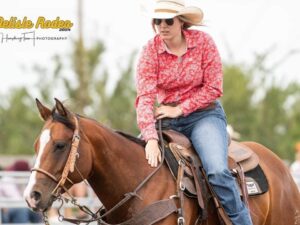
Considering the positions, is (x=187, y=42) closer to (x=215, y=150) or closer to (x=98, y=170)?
(x=215, y=150)

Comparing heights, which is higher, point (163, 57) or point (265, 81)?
point (163, 57)

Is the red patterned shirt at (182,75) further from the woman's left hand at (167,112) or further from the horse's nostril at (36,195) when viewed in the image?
the horse's nostril at (36,195)

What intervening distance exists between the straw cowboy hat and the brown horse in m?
1.12

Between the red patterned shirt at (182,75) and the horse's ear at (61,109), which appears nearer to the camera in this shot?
the horse's ear at (61,109)

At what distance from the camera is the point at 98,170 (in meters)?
7.21

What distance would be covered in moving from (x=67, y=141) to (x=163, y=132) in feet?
3.82

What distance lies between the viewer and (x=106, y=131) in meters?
7.33

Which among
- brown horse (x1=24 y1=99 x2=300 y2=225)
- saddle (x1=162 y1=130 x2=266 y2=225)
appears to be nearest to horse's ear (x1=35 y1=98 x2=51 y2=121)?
brown horse (x1=24 y1=99 x2=300 y2=225)

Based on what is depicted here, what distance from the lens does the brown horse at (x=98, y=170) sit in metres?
6.77

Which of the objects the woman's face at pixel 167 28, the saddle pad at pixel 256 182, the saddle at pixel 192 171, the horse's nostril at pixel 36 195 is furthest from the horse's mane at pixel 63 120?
the saddle pad at pixel 256 182

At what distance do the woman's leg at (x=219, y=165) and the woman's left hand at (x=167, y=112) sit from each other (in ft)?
0.72

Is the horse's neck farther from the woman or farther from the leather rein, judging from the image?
the woman

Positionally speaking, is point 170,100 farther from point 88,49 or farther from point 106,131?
point 88,49

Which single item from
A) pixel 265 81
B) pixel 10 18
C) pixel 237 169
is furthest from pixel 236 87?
pixel 237 169
